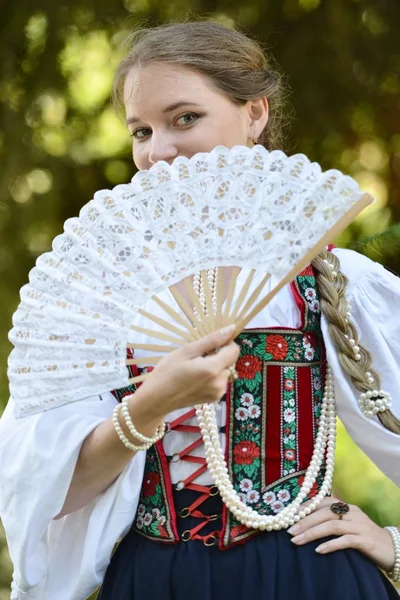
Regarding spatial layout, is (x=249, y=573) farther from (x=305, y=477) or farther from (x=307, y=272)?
(x=307, y=272)

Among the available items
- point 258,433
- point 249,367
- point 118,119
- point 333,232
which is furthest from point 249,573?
point 118,119

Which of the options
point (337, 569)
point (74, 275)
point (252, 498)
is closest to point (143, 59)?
point (74, 275)

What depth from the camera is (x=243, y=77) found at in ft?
5.65

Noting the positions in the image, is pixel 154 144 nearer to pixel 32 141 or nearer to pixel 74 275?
pixel 74 275

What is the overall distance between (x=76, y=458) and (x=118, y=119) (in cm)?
167

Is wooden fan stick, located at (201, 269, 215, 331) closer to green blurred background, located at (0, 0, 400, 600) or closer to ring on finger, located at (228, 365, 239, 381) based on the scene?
ring on finger, located at (228, 365, 239, 381)

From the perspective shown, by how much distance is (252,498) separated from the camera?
146 cm

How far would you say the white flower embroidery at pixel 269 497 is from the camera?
4.80 ft

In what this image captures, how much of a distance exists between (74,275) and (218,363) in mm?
321

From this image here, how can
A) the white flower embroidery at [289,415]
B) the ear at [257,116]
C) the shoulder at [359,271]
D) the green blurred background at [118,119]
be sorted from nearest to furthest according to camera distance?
the white flower embroidery at [289,415], the shoulder at [359,271], the ear at [257,116], the green blurred background at [118,119]

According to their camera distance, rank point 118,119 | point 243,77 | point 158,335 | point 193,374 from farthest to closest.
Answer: point 118,119, point 243,77, point 158,335, point 193,374

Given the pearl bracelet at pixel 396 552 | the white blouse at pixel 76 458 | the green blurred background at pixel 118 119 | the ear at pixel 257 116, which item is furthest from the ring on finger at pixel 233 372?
the green blurred background at pixel 118 119

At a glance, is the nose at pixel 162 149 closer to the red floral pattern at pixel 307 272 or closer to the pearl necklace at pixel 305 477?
the red floral pattern at pixel 307 272

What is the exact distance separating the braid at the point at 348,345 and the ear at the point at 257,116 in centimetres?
37
